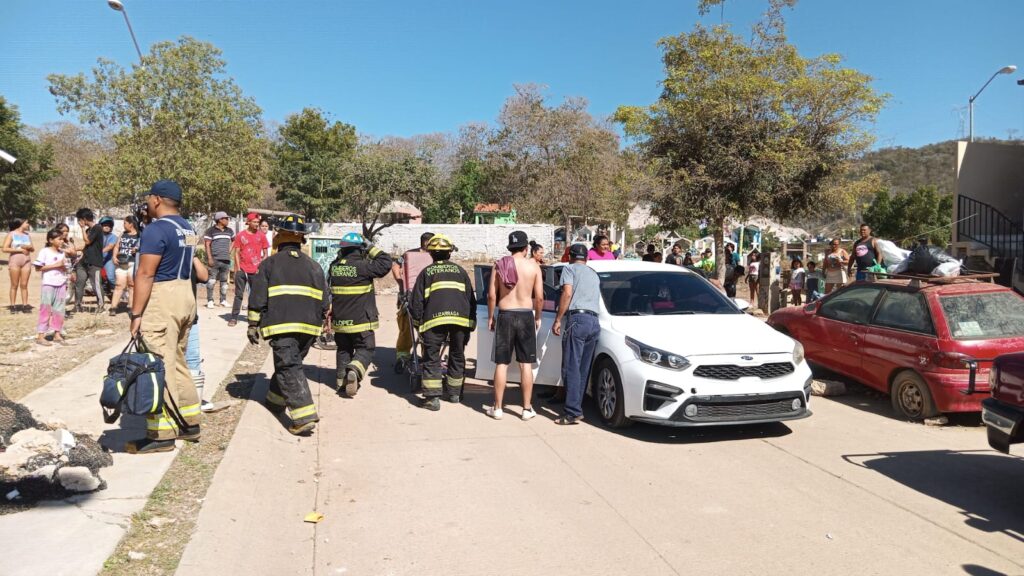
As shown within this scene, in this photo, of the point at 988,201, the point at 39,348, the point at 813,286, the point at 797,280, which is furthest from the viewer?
the point at 988,201

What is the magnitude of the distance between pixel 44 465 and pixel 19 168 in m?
44.4

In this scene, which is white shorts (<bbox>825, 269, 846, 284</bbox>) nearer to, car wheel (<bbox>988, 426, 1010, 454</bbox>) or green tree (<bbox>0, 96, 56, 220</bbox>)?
car wheel (<bbox>988, 426, 1010, 454</bbox>)

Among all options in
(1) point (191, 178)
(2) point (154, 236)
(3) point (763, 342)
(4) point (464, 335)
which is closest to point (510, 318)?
(4) point (464, 335)

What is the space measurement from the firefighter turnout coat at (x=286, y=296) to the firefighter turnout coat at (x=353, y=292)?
133 centimetres

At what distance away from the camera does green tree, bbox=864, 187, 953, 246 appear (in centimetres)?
4722

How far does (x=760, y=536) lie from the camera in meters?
4.57

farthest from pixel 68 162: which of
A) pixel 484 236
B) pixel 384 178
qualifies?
pixel 484 236

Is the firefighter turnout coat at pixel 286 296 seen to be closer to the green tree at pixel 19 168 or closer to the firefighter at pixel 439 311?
the firefighter at pixel 439 311

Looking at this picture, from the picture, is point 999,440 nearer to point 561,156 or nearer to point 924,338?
point 924,338

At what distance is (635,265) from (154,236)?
15.9ft

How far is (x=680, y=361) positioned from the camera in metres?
6.41

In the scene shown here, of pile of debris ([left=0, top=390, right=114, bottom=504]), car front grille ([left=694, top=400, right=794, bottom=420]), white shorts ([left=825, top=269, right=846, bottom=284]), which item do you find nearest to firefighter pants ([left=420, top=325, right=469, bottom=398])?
car front grille ([left=694, top=400, right=794, bottom=420])

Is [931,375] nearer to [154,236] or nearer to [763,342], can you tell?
[763,342]

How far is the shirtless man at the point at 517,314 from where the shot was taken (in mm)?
7340
